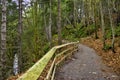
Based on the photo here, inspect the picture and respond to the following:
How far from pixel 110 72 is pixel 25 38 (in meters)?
19.7

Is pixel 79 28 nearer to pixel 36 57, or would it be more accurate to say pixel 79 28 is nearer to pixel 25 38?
pixel 25 38

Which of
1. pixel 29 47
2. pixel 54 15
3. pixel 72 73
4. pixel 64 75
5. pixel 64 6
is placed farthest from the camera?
pixel 64 6

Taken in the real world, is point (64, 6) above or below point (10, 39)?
above

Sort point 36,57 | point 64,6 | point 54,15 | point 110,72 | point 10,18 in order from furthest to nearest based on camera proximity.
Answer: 1. point 64,6
2. point 54,15
3. point 10,18
4. point 36,57
5. point 110,72

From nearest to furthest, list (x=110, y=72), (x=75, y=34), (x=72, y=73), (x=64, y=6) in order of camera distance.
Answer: (x=72, y=73) < (x=110, y=72) < (x=75, y=34) < (x=64, y=6)

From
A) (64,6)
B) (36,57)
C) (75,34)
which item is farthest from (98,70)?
(64,6)

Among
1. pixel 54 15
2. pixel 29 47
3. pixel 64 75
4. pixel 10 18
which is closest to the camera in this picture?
pixel 64 75

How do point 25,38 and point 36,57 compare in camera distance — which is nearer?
point 36,57

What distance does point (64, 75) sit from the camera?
12141 mm

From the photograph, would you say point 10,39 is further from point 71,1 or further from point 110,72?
point 71,1

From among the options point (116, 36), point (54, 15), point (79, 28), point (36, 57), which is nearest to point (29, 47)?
point (36, 57)

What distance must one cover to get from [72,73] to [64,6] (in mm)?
45757

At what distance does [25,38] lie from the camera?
32.1m

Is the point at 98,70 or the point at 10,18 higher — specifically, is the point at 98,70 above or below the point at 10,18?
below
